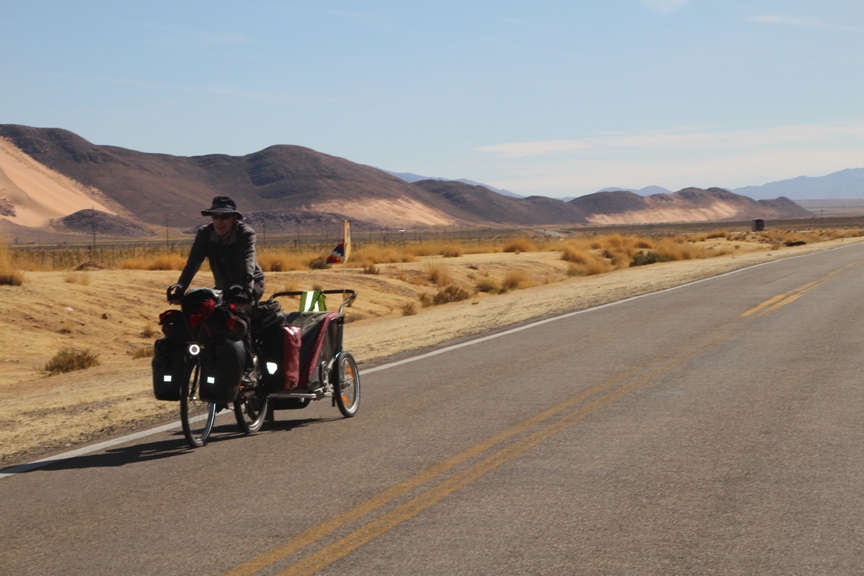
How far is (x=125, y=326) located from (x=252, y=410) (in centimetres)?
1558

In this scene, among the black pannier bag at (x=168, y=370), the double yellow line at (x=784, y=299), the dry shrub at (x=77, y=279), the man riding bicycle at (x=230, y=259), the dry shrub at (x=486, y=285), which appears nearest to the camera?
the black pannier bag at (x=168, y=370)

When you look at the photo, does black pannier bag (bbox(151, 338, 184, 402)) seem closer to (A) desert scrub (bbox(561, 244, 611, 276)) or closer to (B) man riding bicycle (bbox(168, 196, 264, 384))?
(B) man riding bicycle (bbox(168, 196, 264, 384))

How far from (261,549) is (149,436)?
3949 mm

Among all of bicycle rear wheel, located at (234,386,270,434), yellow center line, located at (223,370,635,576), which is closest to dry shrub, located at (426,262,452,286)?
yellow center line, located at (223,370,635,576)

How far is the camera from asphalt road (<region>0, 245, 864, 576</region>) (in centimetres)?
557

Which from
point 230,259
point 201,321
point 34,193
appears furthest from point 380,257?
point 34,193

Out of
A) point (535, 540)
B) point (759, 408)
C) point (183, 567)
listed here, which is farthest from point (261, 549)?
point (759, 408)

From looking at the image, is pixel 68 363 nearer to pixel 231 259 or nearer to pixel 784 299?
pixel 231 259

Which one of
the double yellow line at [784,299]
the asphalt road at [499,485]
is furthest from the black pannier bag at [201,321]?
the double yellow line at [784,299]

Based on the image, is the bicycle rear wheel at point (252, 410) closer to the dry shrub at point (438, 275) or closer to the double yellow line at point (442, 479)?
the double yellow line at point (442, 479)

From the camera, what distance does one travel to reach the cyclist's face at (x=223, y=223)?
8.90 m

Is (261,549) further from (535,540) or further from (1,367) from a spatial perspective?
(1,367)

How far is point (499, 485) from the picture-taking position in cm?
704

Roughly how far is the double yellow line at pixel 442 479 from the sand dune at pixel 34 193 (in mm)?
127930
